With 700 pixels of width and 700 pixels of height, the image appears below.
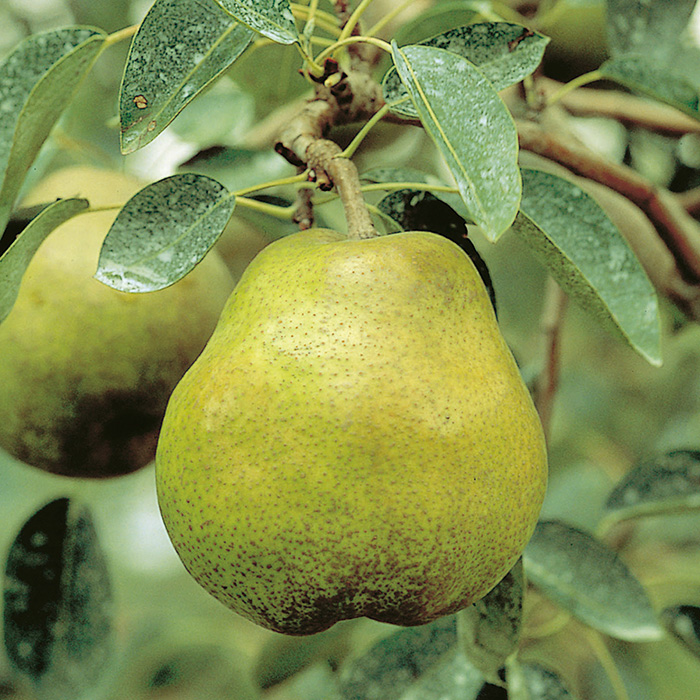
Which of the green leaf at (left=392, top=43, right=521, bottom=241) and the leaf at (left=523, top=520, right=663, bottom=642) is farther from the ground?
the green leaf at (left=392, top=43, right=521, bottom=241)

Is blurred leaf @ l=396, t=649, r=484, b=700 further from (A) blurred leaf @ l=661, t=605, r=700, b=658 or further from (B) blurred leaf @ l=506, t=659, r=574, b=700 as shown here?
(A) blurred leaf @ l=661, t=605, r=700, b=658

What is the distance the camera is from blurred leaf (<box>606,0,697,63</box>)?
0.94m

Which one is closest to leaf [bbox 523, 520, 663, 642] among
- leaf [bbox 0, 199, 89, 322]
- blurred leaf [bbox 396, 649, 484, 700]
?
blurred leaf [bbox 396, 649, 484, 700]

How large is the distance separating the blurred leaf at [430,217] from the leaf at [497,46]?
119mm

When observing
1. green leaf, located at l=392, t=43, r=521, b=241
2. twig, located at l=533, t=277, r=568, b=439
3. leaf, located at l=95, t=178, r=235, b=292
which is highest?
green leaf, located at l=392, t=43, r=521, b=241

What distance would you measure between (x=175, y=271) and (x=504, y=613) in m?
0.38

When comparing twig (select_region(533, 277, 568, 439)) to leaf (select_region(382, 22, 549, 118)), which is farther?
twig (select_region(533, 277, 568, 439))

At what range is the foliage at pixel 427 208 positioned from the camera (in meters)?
0.58

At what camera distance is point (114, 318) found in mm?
767

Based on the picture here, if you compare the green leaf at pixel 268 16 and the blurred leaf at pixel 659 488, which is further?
the blurred leaf at pixel 659 488

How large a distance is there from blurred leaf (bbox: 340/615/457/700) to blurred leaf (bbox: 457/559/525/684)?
0.17m

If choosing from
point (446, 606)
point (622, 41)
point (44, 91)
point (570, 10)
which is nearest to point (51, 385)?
point (44, 91)

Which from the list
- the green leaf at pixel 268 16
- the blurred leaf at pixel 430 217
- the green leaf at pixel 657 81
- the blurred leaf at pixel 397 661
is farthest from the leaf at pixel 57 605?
the green leaf at pixel 657 81

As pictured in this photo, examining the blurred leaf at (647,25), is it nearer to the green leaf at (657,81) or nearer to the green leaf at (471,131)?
the green leaf at (657,81)
